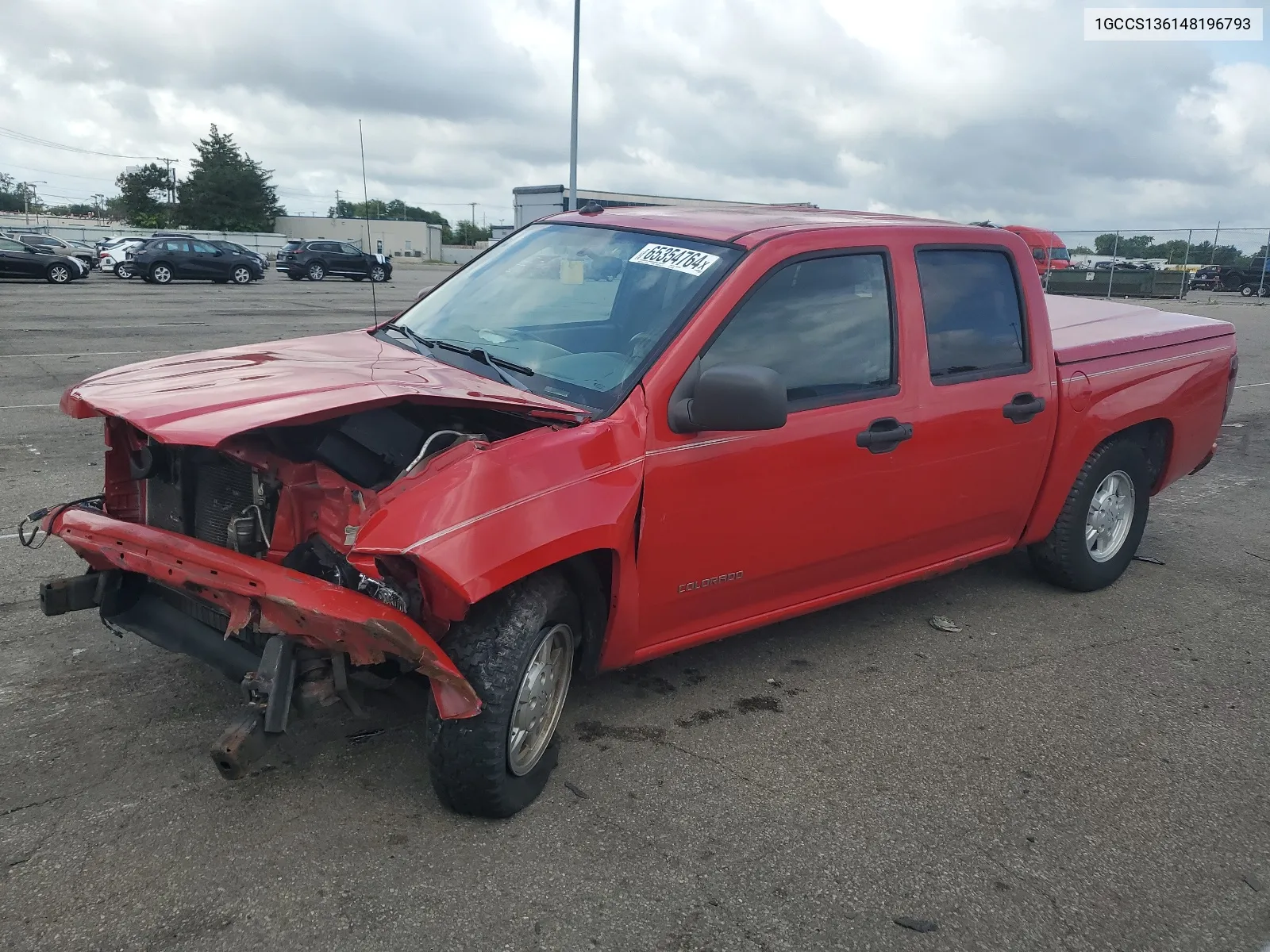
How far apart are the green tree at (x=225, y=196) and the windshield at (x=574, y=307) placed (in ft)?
243

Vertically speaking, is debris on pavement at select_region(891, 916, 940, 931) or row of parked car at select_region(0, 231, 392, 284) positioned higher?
row of parked car at select_region(0, 231, 392, 284)

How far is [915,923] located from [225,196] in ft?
256

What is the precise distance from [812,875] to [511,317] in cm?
231

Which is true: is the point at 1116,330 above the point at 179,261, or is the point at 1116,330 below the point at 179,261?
below

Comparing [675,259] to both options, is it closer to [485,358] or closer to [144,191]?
[485,358]

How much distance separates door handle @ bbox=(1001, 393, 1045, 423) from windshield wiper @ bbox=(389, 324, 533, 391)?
2.21 m

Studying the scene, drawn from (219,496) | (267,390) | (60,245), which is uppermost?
(60,245)

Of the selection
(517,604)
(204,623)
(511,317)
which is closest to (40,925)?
(204,623)

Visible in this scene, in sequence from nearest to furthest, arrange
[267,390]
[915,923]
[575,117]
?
[915,923] → [267,390] → [575,117]

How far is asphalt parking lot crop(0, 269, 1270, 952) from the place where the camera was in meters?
2.75

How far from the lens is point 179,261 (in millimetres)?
32156

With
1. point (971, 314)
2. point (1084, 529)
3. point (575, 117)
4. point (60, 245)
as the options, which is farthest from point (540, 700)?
point (60, 245)

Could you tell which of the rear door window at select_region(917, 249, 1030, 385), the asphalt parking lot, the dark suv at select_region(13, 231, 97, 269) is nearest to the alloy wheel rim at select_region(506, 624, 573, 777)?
the asphalt parking lot

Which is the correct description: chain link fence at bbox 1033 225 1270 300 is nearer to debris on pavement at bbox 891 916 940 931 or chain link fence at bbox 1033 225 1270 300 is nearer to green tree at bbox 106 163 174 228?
debris on pavement at bbox 891 916 940 931
